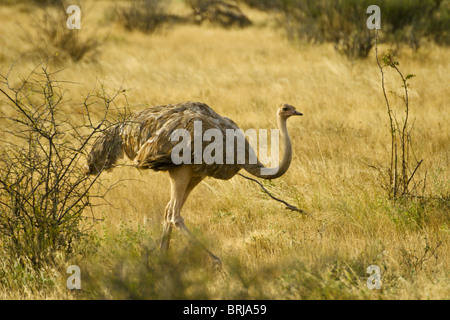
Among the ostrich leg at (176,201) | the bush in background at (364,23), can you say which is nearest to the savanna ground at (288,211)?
the ostrich leg at (176,201)

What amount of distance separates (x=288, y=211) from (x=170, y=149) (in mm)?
1801

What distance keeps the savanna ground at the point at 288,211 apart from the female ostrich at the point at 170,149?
14.7 inches

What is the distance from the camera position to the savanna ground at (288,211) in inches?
152

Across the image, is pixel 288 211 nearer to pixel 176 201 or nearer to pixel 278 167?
pixel 278 167

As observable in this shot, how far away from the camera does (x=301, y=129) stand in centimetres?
877

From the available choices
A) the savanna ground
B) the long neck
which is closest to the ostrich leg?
the savanna ground

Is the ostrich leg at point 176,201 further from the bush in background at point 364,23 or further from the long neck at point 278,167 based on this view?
the bush in background at point 364,23

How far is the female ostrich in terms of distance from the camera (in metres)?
4.75

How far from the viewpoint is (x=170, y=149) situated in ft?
15.5

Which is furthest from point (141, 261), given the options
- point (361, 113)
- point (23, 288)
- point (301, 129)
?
point (361, 113)

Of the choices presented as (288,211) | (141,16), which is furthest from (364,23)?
(288,211)

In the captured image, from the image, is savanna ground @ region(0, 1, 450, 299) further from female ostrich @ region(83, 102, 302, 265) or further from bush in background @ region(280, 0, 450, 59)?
bush in background @ region(280, 0, 450, 59)

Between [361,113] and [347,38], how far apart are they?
607cm
